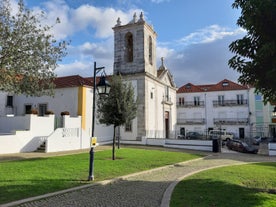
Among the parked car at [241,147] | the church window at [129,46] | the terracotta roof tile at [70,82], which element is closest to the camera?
the terracotta roof tile at [70,82]

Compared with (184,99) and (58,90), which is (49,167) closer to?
(58,90)

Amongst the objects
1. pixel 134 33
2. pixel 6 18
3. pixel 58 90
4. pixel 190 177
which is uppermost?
pixel 134 33

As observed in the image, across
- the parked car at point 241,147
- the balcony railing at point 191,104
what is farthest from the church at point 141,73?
the balcony railing at point 191,104

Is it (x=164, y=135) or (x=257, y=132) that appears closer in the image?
(x=164, y=135)

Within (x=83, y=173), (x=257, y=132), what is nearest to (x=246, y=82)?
(x=83, y=173)

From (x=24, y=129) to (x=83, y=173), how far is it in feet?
30.8

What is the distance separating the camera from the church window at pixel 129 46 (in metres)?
27.5

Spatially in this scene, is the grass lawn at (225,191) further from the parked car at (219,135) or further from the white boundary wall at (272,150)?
the parked car at (219,135)

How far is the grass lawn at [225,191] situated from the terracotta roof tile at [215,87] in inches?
1470

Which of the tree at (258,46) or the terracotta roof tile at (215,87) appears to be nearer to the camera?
the tree at (258,46)

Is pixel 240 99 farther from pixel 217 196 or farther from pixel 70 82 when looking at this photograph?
pixel 217 196

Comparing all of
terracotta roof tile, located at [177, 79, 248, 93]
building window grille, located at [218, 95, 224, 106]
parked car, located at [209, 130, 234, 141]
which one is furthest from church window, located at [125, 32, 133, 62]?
building window grille, located at [218, 95, 224, 106]

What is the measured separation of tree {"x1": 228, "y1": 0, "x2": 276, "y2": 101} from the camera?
5.62 m

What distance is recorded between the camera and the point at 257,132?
4050 cm
